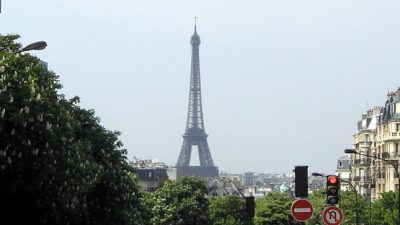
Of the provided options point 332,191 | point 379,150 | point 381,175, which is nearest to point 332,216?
point 332,191

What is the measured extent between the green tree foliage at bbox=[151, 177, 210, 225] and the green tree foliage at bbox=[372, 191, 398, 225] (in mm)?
16285

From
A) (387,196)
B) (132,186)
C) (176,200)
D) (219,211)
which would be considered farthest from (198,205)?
(132,186)

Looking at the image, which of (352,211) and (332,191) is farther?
(352,211)

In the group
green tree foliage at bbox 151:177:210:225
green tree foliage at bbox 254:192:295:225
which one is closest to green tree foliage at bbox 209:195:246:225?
green tree foliage at bbox 254:192:295:225

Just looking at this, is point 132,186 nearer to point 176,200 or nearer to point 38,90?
point 38,90

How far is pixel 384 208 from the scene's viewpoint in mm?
119062

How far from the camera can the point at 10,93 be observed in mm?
36469

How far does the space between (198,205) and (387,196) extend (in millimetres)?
17948

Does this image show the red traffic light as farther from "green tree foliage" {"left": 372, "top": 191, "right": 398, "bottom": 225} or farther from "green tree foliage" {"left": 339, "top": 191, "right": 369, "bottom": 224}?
"green tree foliage" {"left": 339, "top": 191, "right": 369, "bottom": 224}

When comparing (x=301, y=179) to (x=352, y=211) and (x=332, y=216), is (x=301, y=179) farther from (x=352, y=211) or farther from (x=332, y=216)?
(x=352, y=211)

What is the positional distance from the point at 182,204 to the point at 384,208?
62.5ft

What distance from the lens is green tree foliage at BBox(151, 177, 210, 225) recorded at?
12069cm

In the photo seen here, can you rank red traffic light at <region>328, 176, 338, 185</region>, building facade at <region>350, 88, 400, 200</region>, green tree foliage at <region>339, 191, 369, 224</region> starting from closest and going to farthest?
red traffic light at <region>328, 176, 338, 185</region> → green tree foliage at <region>339, 191, 369, 224</region> → building facade at <region>350, 88, 400, 200</region>

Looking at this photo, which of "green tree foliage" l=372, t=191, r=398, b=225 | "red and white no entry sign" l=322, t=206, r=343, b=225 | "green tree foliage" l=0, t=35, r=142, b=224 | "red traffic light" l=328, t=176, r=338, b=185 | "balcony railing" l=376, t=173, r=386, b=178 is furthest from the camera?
"balcony railing" l=376, t=173, r=386, b=178
